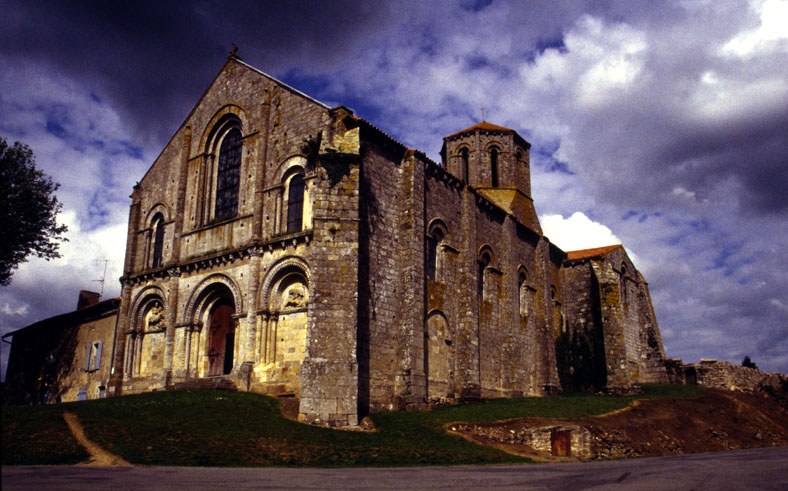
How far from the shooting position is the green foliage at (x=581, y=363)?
32469mm

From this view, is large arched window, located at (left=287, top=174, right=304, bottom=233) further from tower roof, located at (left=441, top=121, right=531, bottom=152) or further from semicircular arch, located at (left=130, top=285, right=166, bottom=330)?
tower roof, located at (left=441, top=121, right=531, bottom=152)

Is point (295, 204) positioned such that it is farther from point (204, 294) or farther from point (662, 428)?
point (662, 428)

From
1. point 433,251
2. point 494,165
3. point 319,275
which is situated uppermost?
point 494,165

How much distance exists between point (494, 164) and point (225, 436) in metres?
25.8

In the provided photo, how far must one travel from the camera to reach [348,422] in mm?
18391

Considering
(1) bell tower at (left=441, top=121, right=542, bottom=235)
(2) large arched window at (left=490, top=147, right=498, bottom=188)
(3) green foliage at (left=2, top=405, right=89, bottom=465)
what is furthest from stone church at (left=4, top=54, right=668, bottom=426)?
(3) green foliage at (left=2, top=405, right=89, bottom=465)

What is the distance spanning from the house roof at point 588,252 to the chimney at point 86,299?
91.8 feet

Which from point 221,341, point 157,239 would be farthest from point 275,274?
point 157,239

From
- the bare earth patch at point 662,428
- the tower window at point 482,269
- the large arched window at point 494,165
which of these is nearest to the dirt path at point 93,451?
the bare earth patch at point 662,428

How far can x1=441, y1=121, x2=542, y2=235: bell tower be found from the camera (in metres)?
35.5

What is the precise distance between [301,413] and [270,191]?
29.6ft

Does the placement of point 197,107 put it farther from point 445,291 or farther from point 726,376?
point 726,376

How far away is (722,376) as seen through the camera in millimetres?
31297

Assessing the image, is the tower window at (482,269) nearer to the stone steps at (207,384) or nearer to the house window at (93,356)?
the stone steps at (207,384)
